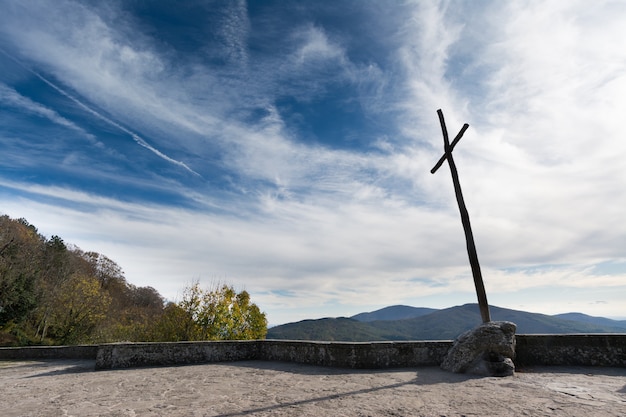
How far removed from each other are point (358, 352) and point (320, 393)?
2.61 meters

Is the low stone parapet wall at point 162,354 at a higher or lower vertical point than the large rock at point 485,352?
Result: lower

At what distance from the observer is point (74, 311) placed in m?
29.7

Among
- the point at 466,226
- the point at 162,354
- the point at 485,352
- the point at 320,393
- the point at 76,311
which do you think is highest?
the point at 466,226

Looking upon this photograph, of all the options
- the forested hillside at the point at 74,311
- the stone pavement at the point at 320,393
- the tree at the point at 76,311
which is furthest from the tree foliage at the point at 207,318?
the stone pavement at the point at 320,393

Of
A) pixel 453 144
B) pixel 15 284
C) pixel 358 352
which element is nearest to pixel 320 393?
pixel 358 352

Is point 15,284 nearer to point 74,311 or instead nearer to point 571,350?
point 74,311

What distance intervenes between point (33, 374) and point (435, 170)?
1221cm

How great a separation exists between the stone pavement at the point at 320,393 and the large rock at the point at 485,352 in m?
0.29

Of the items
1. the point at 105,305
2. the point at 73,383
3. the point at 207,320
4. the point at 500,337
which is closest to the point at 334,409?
the point at 500,337

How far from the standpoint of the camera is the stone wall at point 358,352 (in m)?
7.07

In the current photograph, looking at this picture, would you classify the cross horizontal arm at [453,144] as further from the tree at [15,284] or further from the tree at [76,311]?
the tree at [15,284]

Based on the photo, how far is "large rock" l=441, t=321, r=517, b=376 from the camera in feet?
20.6

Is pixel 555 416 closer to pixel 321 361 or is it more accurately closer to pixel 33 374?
pixel 321 361

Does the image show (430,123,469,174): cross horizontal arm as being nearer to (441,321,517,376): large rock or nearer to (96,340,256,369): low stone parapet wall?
(441,321,517,376): large rock
